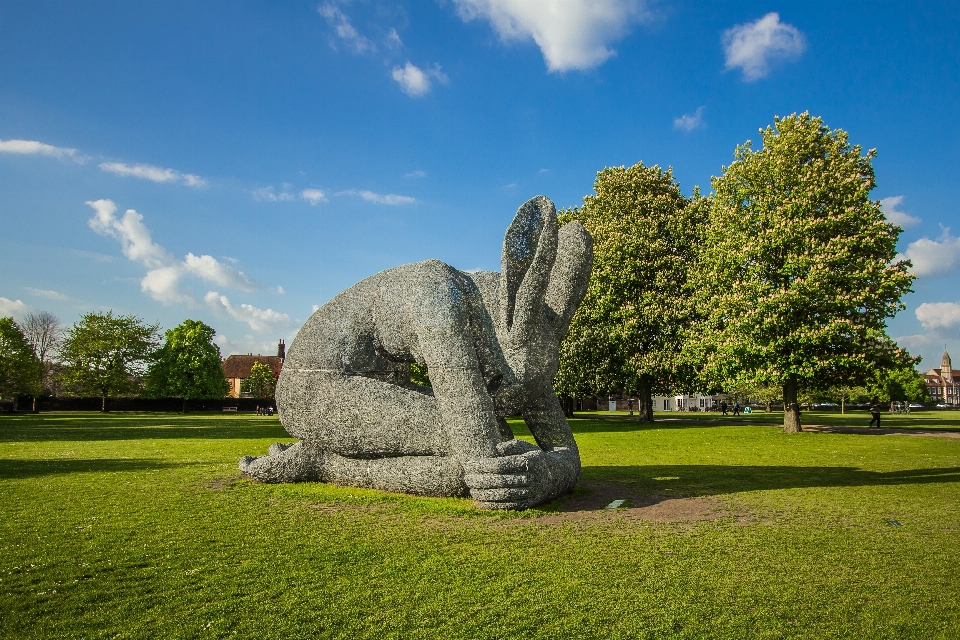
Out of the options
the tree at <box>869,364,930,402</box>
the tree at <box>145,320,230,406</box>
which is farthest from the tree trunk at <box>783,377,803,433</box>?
the tree at <box>145,320,230,406</box>

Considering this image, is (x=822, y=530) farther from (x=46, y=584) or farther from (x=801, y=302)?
(x=801, y=302)

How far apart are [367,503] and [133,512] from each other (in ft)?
9.31

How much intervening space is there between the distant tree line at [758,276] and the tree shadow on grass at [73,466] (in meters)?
20.0

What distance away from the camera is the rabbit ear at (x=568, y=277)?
8.46 meters

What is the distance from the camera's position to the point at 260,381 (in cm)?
7288

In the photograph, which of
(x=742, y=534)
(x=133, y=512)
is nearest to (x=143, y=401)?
(x=133, y=512)

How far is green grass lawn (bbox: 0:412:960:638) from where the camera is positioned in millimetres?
4160

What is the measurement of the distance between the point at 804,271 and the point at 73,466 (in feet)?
77.3

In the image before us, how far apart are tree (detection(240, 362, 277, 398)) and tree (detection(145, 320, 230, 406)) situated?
50.1 ft

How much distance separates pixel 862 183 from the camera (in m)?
23.3

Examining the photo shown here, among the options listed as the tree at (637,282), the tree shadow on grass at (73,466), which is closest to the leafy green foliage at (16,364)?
the tree shadow on grass at (73,466)

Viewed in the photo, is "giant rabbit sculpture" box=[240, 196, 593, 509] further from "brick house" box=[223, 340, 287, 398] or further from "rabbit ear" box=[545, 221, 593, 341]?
"brick house" box=[223, 340, 287, 398]

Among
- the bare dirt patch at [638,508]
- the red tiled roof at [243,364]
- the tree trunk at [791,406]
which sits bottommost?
the bare dirt patch at [638,508]

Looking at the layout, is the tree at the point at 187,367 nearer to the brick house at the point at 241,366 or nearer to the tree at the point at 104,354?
the tree at the point at 104,354
